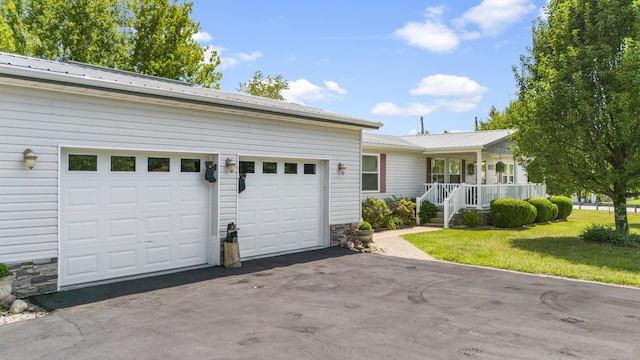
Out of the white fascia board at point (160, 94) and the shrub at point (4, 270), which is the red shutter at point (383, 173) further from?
the shrub at point (4, 270)

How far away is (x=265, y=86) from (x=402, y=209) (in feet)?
67.0

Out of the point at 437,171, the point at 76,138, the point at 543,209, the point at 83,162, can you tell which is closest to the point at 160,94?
the point at 76,138

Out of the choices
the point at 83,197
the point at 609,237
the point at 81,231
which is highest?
the point at 83,197

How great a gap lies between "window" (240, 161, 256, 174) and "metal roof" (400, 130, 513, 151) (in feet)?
31.4

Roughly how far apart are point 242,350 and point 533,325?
3.50 meters

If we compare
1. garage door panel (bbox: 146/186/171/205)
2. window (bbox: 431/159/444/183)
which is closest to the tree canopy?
window (bbox: 431/159/444/183)

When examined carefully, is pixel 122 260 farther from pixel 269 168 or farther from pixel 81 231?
pixel 269 168

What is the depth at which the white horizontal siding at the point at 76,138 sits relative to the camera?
19.5 feet

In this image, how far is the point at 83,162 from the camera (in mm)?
6777

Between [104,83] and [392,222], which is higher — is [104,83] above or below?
above

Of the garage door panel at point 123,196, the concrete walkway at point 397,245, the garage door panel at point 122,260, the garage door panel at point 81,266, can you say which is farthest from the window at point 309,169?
the garage door panel at point 81,266

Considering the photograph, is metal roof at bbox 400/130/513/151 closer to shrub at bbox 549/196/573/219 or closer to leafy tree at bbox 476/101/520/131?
shrub at bbox 549/196/573/219

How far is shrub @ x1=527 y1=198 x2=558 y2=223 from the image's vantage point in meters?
16.7

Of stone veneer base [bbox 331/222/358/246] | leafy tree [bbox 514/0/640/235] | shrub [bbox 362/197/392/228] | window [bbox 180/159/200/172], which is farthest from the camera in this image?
shrub [bbox 362/197/392/228]
